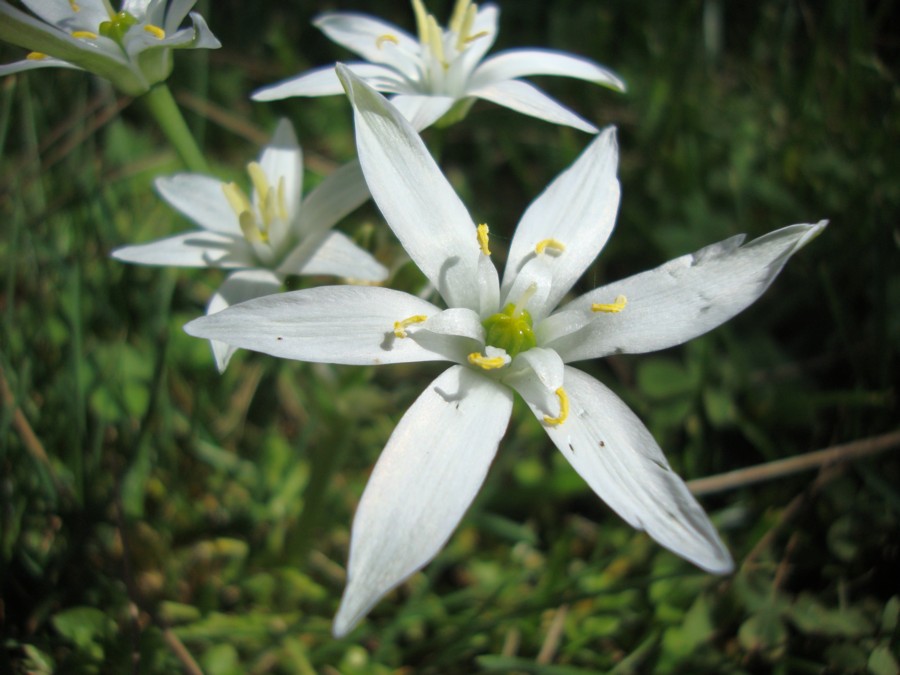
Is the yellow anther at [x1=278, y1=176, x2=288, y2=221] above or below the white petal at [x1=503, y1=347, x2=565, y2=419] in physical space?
above

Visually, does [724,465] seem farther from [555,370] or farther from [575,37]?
[575,37]

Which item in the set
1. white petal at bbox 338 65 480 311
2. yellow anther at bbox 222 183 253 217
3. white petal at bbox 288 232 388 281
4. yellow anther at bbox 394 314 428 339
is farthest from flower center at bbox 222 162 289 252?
yellow anther at bbox 394 314 428 339

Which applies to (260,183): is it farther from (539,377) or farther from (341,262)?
(539,377)

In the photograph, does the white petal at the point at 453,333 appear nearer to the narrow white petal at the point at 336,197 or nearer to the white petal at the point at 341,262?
the white petal at the point at 341,262

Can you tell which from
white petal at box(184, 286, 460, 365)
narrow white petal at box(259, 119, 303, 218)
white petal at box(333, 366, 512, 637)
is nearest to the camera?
white petal at box(333, 366, 512, 637)

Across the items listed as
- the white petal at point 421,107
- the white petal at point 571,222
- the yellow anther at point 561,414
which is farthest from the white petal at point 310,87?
the yellow anther at point 561,414

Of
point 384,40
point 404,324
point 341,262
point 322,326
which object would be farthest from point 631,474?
point 384,40

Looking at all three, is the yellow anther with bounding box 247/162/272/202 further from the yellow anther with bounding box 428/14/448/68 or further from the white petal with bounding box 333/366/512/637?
the white petal with bounding box 333/366/512/637
